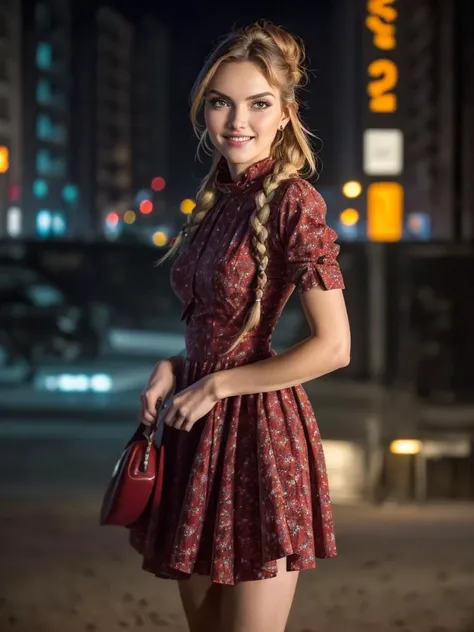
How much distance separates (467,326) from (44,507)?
17.5ft

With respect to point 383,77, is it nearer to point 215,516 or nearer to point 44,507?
point 44,507

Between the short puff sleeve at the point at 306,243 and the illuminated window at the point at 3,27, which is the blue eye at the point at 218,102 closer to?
the short puff sleeve at the point at 306,243

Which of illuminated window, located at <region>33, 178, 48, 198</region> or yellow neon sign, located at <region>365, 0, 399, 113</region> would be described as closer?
yellow neon sign, located at <region>365, 0, 399, 113</region>

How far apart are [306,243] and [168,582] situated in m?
3.11

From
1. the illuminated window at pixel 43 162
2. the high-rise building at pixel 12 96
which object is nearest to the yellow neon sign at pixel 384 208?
the high-rise building at pixel 12 96

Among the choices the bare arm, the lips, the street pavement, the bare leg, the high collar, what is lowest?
the street pavement

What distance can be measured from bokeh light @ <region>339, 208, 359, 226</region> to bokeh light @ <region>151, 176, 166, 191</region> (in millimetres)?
38231

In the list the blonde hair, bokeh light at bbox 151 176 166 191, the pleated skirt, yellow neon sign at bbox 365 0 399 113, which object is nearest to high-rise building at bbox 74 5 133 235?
bokeh light at bbox 151 176 166 191

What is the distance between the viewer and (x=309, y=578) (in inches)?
Answer: 202

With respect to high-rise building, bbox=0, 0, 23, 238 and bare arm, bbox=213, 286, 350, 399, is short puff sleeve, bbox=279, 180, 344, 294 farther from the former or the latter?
high-rise building, bbox=0, 0, 23, 238

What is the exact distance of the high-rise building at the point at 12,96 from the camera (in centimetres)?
6247

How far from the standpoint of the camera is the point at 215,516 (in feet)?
7.76

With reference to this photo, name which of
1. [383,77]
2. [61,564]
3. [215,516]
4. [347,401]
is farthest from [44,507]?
[383,77]

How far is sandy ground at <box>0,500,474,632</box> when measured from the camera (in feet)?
14.9
